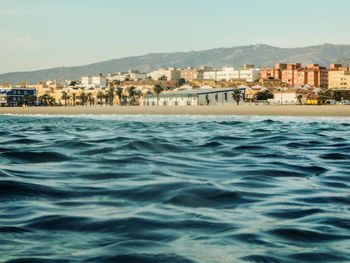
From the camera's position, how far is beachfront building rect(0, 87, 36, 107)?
523 feet

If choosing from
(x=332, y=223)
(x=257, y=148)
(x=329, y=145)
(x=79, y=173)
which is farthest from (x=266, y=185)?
(x=329, y=145)

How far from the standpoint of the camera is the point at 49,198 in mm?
6219

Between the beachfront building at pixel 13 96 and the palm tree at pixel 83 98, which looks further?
the palm tree at pixel 83 98

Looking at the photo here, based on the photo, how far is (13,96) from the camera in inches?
6417

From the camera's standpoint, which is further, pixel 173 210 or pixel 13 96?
pixel 13 96

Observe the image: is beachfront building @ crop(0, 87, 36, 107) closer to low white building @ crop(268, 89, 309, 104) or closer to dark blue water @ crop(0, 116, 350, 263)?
low white building @ crop(268, 89, 309, 104)

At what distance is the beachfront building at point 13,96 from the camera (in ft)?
523

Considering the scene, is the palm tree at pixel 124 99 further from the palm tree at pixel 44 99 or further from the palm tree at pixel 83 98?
the palm tree at pixel 44 99

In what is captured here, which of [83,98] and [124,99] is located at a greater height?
[83,98]

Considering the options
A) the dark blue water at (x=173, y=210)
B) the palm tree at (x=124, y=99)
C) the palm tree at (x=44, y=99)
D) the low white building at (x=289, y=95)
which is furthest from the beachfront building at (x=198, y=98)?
the dark blue water at (x=173, y=210)

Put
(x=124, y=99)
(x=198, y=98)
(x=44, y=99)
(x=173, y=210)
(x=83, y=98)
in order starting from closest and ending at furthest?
(x=173, y=210) < (x=198, y=98) < (x=44, y=99) < (x=124, y=99) < (x=83, y=98)

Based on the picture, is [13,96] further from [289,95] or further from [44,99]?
[289,95]

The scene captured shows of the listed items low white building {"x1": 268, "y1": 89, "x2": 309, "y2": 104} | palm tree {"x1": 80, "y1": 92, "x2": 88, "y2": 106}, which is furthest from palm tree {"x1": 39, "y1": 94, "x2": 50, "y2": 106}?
low white building {"x1": 268, "y1": 89, "x2": 309, "y2": 104}

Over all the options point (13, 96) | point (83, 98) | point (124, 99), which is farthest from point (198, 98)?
point (13, 96)
